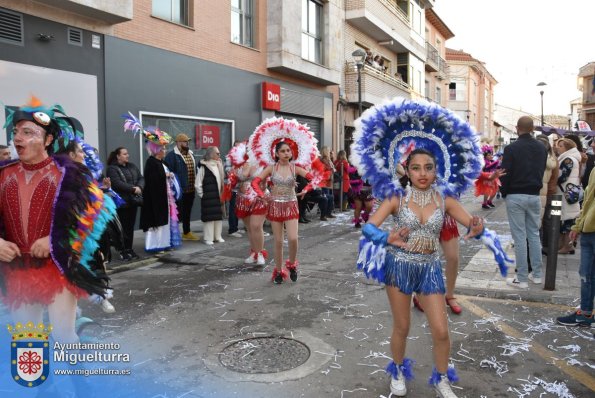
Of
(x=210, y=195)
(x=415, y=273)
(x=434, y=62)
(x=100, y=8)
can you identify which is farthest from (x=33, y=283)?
(x=434, y=62)

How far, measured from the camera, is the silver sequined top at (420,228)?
11.7 ft

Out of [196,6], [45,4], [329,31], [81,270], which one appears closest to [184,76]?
[196,6]

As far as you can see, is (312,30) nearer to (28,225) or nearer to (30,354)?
(28,225)

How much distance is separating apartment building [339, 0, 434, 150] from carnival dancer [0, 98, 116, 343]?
14.6 meters

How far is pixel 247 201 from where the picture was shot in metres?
8.39

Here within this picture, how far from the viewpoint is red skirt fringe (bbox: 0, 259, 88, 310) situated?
3248 millimetres

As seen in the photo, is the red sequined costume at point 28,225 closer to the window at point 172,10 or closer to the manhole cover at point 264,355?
the manhole cover at point 264,355

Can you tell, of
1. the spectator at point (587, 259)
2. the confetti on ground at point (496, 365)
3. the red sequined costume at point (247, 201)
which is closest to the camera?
the confetti on ground at point (496, 365)

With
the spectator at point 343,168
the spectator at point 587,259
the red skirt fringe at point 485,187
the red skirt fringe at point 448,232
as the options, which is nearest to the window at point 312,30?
the spectator at point 343,168

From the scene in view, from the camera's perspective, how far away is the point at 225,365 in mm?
4098

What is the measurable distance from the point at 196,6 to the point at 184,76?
1.97 meters

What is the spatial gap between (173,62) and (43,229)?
9.74m

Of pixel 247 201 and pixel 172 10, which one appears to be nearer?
pixel 247 201

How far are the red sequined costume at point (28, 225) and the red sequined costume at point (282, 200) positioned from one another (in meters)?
3.69
